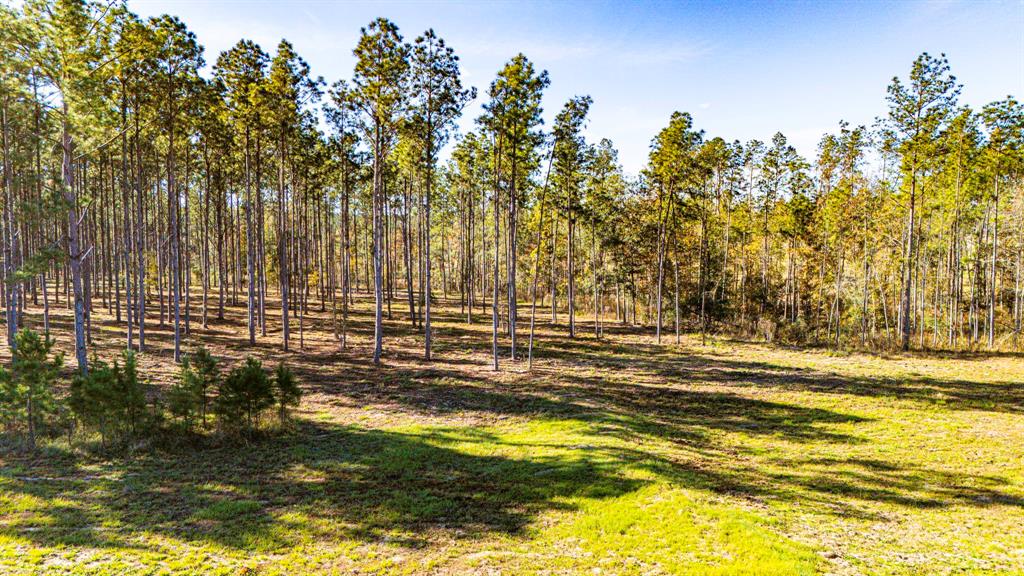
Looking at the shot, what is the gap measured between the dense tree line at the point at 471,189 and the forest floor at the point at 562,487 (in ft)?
21.7

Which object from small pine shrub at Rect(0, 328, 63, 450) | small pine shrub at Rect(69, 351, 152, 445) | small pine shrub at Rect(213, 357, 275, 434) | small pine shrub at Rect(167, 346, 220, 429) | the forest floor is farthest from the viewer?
small pine shrub at Rect(213, 357, 275, 434)

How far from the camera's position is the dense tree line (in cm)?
1694

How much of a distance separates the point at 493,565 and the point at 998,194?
41014 mm

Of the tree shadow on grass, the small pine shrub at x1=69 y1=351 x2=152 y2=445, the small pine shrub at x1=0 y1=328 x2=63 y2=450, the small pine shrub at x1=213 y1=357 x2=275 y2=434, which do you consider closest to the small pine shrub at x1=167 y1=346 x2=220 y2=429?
the small pine shrub at x1=213 y1=357 x2=275 y2=434

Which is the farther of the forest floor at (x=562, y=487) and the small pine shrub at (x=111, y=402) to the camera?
the small pine shrub at (x=111, y=402)

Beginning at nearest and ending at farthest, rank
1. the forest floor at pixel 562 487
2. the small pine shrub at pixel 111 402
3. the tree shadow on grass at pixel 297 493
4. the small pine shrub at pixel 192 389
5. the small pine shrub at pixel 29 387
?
the forest floor at pixel 562 487, the tree shadow on grass at pixel 297 493, the small pine shrub at pixel 111 402, the small pine shrub at pixel 29 387, the small pine shrub at pixel 192 389

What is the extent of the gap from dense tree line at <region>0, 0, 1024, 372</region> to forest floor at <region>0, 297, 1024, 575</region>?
261 inches

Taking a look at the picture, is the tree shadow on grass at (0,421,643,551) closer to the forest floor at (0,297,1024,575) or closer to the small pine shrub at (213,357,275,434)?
the forest floor at (0,297,1024,575)

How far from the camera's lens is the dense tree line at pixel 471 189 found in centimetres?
1694

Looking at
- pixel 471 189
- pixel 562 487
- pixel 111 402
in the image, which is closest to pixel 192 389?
pixel 111 402

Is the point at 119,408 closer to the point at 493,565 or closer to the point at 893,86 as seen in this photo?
the point at 493,565

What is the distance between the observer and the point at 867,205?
111 ft

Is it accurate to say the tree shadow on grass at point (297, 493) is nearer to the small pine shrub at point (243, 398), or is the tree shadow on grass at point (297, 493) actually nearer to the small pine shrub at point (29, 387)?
the small pine shrub at point (243, 398)

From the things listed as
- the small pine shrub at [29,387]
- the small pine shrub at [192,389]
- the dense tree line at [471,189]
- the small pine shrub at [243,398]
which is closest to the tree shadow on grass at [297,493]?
the small pine shrub at [243,398]
